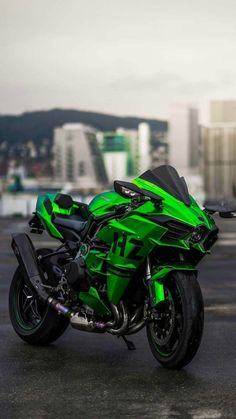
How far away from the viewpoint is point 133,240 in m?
5.52

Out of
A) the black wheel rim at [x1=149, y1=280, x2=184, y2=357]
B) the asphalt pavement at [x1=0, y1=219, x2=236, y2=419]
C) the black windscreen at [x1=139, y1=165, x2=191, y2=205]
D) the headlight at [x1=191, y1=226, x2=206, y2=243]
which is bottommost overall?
the asphalt pavement at [x1=0, y1=219, x2=236, y2=419]

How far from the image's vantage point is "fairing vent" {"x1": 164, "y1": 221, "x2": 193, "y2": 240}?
17.4ft

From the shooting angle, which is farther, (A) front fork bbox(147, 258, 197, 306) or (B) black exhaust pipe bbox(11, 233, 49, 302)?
(B) black exhaust pipe bbox(11, 233, 49, 302)

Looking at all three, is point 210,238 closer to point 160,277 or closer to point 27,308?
point 160,277

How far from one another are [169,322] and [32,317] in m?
1.66

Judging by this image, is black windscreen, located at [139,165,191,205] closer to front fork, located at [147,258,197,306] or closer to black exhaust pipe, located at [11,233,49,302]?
front fork, located at [147,258,197,306]

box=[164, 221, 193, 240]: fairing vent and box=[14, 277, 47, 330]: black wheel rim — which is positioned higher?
box=[164, 221, 193, 240]: fairing vent

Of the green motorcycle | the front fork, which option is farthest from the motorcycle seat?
the front fork

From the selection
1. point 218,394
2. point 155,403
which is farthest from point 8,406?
point 218,394

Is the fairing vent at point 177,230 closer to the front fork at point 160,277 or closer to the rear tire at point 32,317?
the front fork at point 160,277

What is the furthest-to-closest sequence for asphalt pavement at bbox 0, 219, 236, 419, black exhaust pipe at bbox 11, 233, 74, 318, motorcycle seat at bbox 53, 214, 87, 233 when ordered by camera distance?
motorcycle seat at bbox 53, 214, 87, 233
black exhaust pipe at bbox 11, 233, 74, 318
asphalt pavement at bbox 0, 219, 236, 419

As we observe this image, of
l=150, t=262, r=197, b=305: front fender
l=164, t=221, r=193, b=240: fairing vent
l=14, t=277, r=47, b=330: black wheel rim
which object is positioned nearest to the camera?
l=164, t=221, r=193, b=240: fairing vent

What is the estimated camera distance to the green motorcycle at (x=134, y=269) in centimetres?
536

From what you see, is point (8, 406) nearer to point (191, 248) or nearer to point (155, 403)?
point (155, 403)
